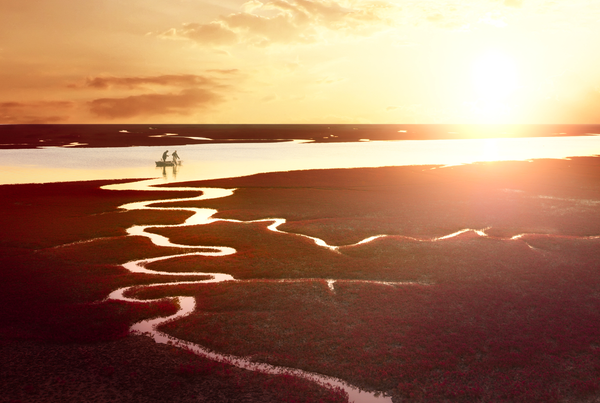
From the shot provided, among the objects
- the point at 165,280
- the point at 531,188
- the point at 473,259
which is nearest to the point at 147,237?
the point at 165,280

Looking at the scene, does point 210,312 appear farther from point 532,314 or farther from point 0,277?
point 532,314

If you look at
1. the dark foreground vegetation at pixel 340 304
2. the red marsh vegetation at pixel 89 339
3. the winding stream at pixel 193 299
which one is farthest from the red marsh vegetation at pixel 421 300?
the red marsh vegetation at pixel 89 339

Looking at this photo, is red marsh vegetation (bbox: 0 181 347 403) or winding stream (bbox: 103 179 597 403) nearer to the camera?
red marsh vegetation (bbox: 0 181 347 403)

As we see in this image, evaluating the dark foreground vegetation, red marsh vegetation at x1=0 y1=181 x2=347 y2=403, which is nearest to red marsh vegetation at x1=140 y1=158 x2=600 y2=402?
the dark foreground vegetation

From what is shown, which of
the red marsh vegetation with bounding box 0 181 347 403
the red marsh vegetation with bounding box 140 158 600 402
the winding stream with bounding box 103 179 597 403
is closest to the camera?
the red marsh vegetation with bounding box 0 181 347 403

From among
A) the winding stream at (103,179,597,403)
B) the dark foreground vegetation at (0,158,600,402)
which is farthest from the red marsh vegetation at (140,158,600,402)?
the winding stream at (103,179,597,403)

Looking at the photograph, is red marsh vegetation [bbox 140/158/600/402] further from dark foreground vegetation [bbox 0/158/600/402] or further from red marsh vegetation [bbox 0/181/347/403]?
red marsh vegetation [bbox 0/181/347/403]

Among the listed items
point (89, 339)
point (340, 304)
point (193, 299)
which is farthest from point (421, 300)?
point (89, 339)

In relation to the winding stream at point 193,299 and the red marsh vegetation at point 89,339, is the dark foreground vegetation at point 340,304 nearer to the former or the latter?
the red marsh vegetation at point 89,339

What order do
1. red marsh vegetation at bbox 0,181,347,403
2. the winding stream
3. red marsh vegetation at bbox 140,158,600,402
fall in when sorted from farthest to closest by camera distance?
red marsh vegetation at bbox 140,158,600,402 < the winding stream < red marsh vegetation at bbox 0,181,347,403

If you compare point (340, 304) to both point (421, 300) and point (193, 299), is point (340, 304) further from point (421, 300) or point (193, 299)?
point (193, 299)
